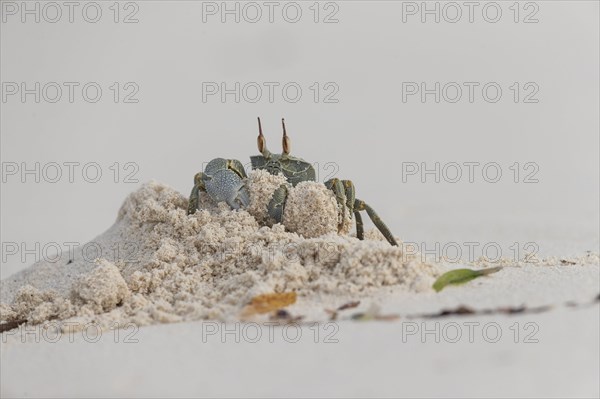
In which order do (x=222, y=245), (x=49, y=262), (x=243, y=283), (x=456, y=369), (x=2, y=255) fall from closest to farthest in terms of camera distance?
(x=456, y=369) → (x=243, y=283) → (x=222, y=245) → (x=49, y=262) → (x=2, y=255)

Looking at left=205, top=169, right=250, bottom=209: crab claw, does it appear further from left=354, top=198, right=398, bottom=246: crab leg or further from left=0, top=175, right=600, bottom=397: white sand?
left=354, top=198, right=398, bottom=246: crab leg

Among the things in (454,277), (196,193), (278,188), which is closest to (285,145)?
(278,188)

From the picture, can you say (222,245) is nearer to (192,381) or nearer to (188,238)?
(188,238)

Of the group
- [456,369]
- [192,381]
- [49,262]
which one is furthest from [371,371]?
[49,262]

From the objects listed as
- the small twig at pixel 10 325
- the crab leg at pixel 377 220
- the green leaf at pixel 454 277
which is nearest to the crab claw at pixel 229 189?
the crab leg at pixel 377 220

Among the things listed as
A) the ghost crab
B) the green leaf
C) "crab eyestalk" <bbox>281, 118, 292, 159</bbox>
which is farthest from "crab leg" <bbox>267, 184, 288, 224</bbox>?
the green leaf

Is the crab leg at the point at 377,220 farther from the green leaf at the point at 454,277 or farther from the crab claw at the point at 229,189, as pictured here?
the green leaf at the point at 454,277
